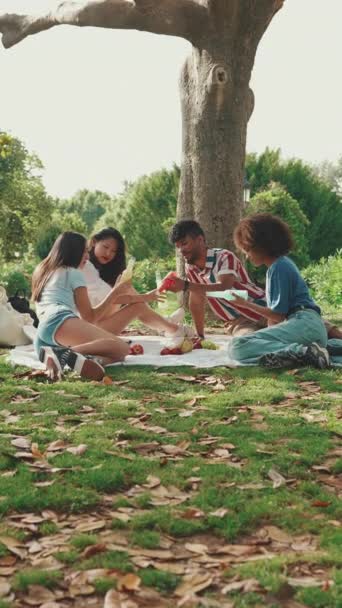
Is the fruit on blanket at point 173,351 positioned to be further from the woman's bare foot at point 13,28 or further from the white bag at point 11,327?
the woman's bare foot at point 13,28

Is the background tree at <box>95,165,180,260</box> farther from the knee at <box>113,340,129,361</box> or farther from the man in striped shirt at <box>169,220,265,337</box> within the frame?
the knee at <box>113,340,129,361</box>

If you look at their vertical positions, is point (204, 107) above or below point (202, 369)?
above

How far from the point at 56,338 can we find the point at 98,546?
3999 mm

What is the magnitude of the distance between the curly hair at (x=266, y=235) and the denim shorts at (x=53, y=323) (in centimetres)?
170

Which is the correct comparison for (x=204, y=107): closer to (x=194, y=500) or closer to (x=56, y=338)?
(x=56, y=338)

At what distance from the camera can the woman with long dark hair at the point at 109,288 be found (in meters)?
8.35

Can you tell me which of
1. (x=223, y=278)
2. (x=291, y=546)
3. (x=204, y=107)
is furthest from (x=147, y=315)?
(x=291, y=546)

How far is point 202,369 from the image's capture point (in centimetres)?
719

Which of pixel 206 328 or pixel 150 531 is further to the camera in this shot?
pixel 206 328

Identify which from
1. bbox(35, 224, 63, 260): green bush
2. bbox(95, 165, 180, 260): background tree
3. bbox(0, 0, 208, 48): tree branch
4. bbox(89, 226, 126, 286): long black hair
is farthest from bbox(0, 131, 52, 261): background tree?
bbox(89, 226, 126, 286): long black hair

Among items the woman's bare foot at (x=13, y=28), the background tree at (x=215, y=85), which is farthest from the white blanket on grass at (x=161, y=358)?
the woman's bare foot at (x=13, y=28)

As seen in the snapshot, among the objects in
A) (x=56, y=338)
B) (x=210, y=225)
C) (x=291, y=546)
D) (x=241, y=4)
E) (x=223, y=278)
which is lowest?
(x=291, y=546)

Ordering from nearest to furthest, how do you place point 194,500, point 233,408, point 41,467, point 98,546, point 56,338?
1. point 98,546
2. point 194,500
3. point 41,467
4. point 233,408
5. point 56,338

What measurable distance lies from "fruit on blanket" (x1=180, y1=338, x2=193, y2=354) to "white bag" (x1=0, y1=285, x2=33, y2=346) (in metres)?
2.08
